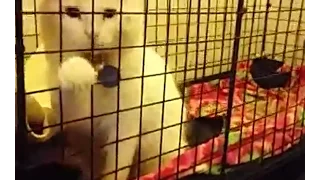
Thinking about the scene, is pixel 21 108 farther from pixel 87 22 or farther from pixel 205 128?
pixel 205 128

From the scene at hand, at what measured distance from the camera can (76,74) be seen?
1.11 meters

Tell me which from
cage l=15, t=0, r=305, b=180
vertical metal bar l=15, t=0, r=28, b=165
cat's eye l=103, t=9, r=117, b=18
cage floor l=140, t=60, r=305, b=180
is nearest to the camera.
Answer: vertical metal bar l=15, t=0, r=28, b=165

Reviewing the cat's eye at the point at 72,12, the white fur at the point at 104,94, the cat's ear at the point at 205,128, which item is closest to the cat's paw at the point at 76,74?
the white fur at the point at 104,94

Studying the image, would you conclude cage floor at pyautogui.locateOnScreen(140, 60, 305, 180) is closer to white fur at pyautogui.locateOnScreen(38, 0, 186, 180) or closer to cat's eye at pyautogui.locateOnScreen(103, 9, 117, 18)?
white fur at pyautogui.locateOnScreen(38, 0, 186, 180)

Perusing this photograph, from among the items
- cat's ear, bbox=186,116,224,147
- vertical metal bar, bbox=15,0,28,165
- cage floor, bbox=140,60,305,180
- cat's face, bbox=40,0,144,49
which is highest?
cat's face, bbox=40,0,144,49

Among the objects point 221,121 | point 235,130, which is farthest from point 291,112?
point 221,121

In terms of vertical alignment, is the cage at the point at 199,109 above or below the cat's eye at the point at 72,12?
below

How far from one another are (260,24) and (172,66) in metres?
0.80

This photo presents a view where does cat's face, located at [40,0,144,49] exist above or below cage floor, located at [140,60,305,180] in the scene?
above

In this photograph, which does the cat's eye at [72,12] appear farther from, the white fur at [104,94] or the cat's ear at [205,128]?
the cat's ear at [205,128]

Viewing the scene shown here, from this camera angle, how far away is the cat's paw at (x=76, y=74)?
1.10 m

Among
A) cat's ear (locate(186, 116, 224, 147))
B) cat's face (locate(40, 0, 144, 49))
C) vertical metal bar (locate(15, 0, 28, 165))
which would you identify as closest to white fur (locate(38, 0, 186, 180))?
cat's face (locate(40, 0, 144, 49))

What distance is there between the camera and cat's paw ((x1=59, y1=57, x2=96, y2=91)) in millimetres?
1101
